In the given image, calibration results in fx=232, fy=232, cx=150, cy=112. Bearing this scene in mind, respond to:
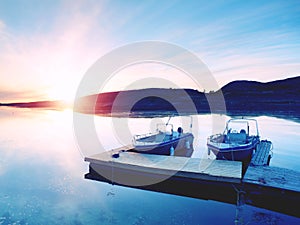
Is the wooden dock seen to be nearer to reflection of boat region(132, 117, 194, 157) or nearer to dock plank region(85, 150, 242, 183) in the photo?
dock plank region(85, 150, 242, 183)

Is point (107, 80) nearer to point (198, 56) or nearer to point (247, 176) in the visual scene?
point (198, 56)

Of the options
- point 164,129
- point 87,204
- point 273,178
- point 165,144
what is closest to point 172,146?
point 165,144

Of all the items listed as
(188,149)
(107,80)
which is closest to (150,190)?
(188,149)

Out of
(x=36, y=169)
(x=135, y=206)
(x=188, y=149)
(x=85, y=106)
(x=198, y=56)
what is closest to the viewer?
(x=135, y=206)

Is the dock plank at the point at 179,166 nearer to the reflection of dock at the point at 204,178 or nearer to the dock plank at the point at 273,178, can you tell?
the reflection of dock at the point at 204,178

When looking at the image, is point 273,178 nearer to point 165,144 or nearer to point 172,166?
point 172,166

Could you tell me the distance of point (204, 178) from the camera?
934 centimetres

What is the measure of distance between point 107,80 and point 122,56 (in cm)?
365

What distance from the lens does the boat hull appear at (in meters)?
13.0

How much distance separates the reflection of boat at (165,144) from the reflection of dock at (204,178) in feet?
3.20

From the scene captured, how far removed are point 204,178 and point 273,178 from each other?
2718 millimetres

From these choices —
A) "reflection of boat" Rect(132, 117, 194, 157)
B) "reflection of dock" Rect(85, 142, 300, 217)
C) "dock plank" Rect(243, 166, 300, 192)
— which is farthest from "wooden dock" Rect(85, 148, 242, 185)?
"reflection of boat" Rect(132, 117, 194, 157)

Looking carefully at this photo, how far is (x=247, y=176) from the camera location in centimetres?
940

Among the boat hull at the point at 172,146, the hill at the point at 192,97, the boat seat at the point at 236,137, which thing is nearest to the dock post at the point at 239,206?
the boat hull at the point at 172,146
